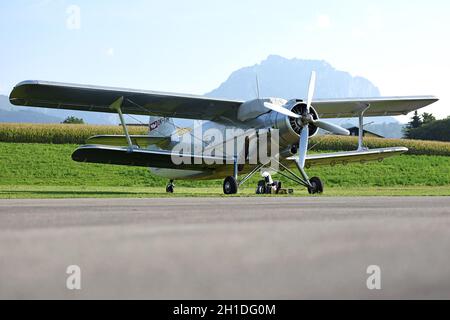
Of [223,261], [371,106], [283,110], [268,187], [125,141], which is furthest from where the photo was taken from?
[125,141]

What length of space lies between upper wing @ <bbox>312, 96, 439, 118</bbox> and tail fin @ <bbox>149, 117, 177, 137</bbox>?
5.96m

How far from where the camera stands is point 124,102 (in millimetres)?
24172

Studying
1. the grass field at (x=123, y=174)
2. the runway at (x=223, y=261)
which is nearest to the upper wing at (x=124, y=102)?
the grass field at (x=123, y=174)

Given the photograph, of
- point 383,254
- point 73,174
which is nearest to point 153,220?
point 383,254

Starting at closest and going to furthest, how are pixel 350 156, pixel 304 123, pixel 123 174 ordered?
pixel 304 123, pixel 350 156, pixel 123 174

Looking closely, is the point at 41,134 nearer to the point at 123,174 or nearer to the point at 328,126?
the point at 123,174

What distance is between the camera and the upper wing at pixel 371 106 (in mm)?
26781

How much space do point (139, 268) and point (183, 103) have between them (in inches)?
847

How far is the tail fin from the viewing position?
28.4 meters

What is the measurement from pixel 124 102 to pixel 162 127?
466 centimetres

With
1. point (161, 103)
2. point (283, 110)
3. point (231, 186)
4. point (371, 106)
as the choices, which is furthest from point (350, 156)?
point (161, 103)

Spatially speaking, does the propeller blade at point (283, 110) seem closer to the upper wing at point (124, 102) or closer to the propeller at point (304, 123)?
the propeller at point (304, 123)

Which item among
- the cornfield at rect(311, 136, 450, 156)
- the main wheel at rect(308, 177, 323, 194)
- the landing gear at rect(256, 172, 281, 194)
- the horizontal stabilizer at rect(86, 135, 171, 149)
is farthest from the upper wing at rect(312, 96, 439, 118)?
the cornfield at rect(311, 136, 450, 156)

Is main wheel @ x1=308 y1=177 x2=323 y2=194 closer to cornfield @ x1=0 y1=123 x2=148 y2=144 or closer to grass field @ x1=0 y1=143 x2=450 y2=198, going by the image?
grass field @ x1=0 y1=143 x2=450 y2=198
